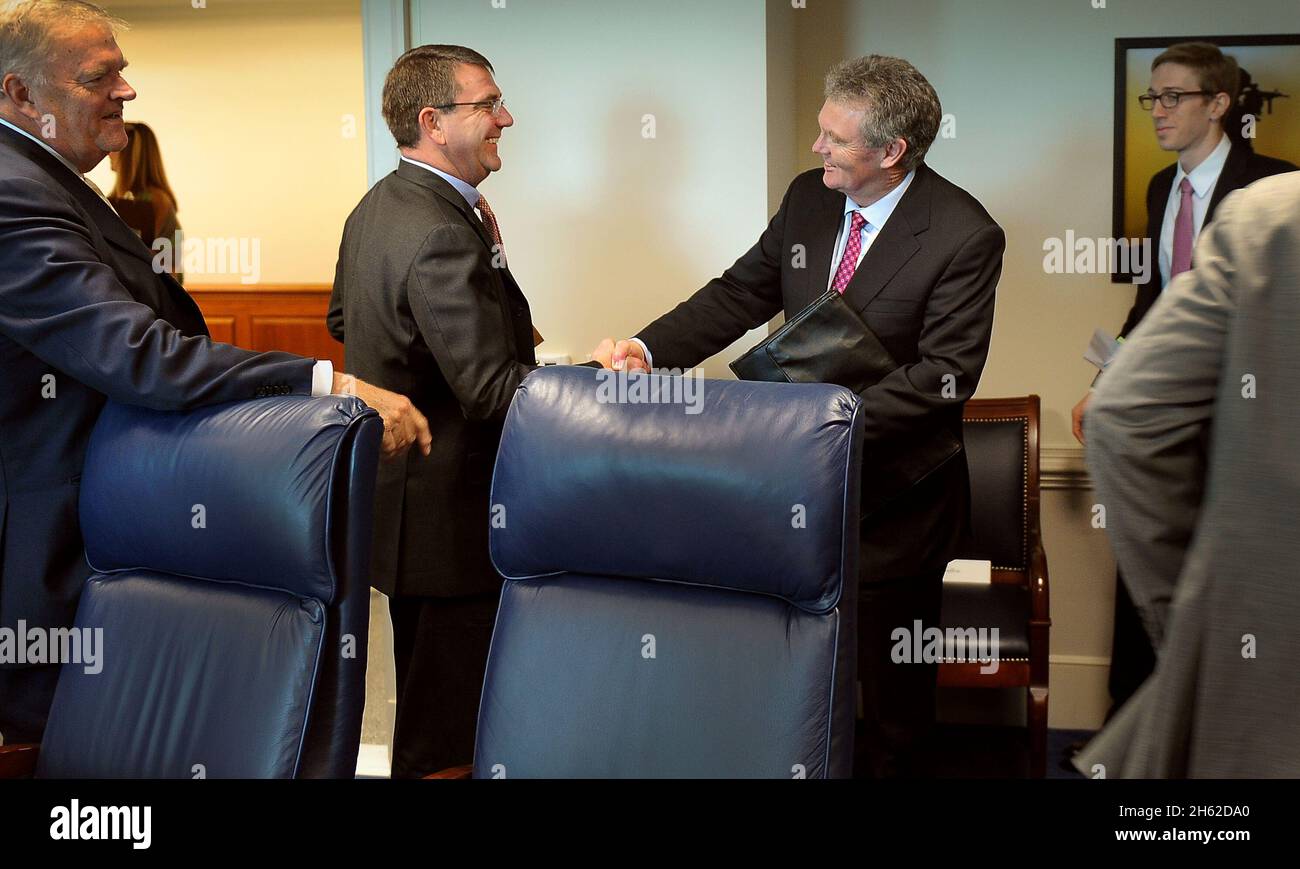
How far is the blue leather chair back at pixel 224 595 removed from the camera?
1.59 meters

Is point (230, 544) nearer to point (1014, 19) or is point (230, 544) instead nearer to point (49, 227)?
point (49, 227)

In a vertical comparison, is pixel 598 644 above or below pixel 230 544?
below

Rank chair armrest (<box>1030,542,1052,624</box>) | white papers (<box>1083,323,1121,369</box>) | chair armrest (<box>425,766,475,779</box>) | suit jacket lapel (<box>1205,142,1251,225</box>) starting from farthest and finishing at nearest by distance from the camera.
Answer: suit jacket lapel (<box>1205,142,1251,225</box>) → chair armrest (<box>1030,542,1052,624</box>) → white papers (<box>1083,323,1121,369</box>) → chair armrest (<box>425,766,475,779</box>)

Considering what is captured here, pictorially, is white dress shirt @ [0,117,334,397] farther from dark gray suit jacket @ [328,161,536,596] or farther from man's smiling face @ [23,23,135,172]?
dark gray suit jacket @ [328,161,536,596]

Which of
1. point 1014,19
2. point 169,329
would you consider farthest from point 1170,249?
point 169,329

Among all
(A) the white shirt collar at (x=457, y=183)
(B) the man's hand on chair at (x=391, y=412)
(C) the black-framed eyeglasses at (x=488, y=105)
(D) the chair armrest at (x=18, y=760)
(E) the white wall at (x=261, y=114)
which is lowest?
(D) the chair armrest at (x=18, y=760)

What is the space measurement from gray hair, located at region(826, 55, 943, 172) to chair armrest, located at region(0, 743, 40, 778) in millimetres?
1748

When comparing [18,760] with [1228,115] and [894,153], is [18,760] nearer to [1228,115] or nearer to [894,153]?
[894,153]

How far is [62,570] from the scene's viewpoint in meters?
1.83

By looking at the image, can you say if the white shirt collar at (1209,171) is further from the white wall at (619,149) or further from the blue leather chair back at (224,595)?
the blue leather chair back at (224,595)

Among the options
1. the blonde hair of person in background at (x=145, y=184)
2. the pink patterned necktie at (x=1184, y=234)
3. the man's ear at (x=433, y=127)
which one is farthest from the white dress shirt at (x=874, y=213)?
the blonde hair of person in background at (x=145, y=184)

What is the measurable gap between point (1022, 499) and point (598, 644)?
1977mm

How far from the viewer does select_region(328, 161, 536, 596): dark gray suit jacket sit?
229cm

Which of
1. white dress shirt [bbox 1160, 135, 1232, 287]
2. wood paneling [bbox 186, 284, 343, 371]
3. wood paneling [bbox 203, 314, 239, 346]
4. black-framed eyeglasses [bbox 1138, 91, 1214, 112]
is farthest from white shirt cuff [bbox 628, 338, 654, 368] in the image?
wood paneling [bbox 203, 314, 239, 346]
